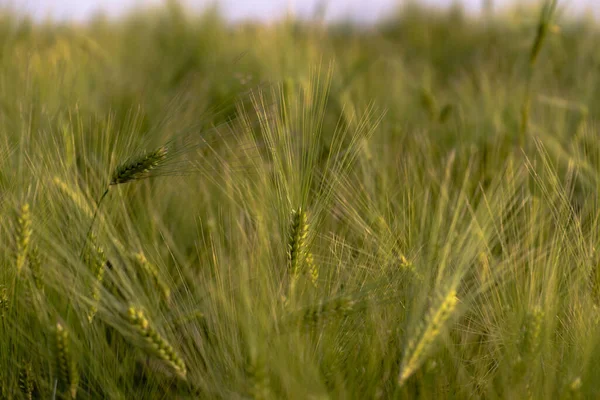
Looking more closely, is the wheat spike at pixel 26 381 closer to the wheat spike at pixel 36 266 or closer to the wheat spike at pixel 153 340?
the wheat spike at pixel 36 266

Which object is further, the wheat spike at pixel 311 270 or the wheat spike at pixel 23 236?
the wheat spike at pixel 311 270

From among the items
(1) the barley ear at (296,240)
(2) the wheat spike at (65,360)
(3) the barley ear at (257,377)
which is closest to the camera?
(3) the barley ear at (257,377)

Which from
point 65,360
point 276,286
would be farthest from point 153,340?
Result: point 276,286

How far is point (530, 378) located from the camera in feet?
3.15

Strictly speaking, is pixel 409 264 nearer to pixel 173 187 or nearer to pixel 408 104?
pixel 173 187

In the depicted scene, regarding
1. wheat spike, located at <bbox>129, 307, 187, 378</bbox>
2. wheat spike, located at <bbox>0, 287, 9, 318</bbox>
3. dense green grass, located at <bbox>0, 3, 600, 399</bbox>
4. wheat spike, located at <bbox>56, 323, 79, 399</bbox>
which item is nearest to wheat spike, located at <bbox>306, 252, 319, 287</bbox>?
dense green grass, located at <bbox>0, 3, 600, 399</bbox>

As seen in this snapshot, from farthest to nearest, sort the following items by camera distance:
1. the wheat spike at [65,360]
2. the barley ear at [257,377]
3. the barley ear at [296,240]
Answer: the barley ear at [296,240]
the wheat spike at [65,360]
the barley ear at [257,377]

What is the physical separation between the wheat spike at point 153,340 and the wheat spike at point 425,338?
0.32m

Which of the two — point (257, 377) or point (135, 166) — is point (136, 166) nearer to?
point (135, 166)

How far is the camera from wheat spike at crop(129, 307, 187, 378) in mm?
877

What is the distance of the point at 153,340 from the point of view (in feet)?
2.92

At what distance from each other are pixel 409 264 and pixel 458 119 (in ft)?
4.59

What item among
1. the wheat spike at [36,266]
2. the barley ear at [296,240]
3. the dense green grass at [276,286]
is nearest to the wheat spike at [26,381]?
A: the dense green grass at [276,286]

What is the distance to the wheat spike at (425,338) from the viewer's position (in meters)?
0.83
